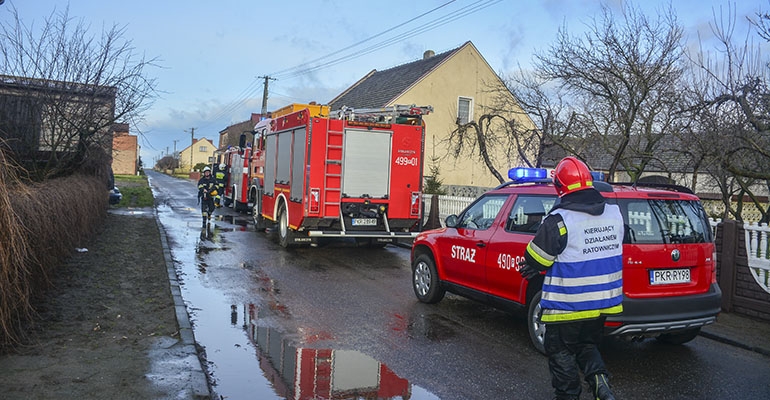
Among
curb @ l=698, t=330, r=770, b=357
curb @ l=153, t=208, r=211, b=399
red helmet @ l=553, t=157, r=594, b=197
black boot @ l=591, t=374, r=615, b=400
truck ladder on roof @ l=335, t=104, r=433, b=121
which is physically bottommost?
curb @ l=153, t=208, r=211, b=399

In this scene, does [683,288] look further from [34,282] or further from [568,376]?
[34,282]

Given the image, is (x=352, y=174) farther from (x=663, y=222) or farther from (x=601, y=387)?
(x=601, y=387)

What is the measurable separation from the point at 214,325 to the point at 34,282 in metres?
1.92

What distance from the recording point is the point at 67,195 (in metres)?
9.11

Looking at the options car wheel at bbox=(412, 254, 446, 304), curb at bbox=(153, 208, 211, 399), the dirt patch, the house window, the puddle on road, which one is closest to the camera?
the dirt patch

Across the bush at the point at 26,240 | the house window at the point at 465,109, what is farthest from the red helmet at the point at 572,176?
the house window at the point at 465,109

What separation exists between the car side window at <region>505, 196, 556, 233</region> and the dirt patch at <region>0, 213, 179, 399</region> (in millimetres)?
3695

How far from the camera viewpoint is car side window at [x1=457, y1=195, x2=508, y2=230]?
6867 mm

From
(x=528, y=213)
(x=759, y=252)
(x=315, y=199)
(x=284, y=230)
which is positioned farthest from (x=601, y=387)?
(x=284, y=230)

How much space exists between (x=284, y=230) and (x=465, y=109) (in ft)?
66.8

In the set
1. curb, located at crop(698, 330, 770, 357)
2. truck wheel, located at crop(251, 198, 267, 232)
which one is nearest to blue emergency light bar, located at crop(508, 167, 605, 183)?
curb, located at crop(698, 330, 770, 357)

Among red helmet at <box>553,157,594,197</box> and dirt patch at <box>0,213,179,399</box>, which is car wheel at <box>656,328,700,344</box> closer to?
red helmet at <box>553,157,594,197</box>

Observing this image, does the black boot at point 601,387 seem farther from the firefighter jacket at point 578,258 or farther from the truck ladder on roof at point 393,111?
the truck ladder on roof at point 393,111

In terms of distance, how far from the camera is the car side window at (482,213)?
6867 mm
